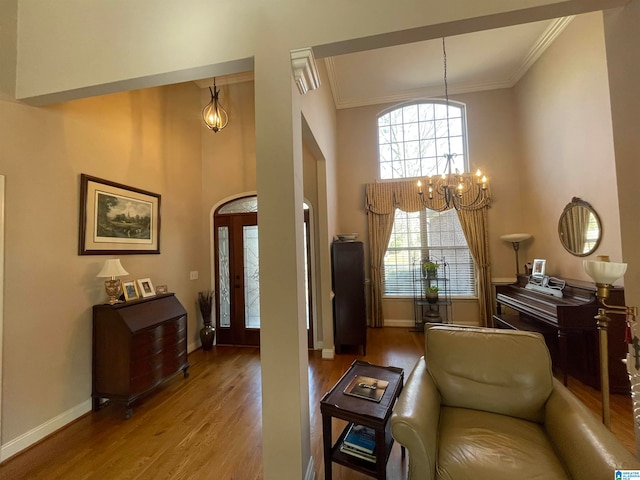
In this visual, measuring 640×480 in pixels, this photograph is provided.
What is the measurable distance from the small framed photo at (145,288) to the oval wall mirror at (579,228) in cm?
532

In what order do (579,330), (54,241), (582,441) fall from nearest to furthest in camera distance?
(582,441), (54,241), (579,330)

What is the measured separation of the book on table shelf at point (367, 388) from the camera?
1639mm

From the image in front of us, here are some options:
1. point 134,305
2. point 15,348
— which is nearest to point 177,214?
point 134,305

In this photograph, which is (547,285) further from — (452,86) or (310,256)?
(452,86)

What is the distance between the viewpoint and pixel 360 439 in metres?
1.67

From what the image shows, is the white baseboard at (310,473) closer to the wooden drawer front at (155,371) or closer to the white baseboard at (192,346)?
the wooden drawer front at (155,371)

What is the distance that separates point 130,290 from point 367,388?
2.74 meters

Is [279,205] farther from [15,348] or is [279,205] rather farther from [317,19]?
[15,348]

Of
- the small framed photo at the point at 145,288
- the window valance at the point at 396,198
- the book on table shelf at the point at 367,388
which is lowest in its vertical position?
the book on table shelf at the point at 367,388

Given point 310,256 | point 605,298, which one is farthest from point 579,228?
point 310,256

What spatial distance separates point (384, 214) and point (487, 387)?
374 cm

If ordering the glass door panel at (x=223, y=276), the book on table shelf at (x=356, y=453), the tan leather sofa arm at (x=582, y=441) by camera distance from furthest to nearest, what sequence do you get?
1. the glass door panel at (x=223, y=276)
2. the book on table shelf at (x=356, y=453)
3. the tan leather sofa arm at (x=582, y=441)

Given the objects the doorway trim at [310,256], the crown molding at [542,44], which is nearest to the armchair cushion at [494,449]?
A: the doorway trim at [310,256]

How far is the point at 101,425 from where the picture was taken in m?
2.39
